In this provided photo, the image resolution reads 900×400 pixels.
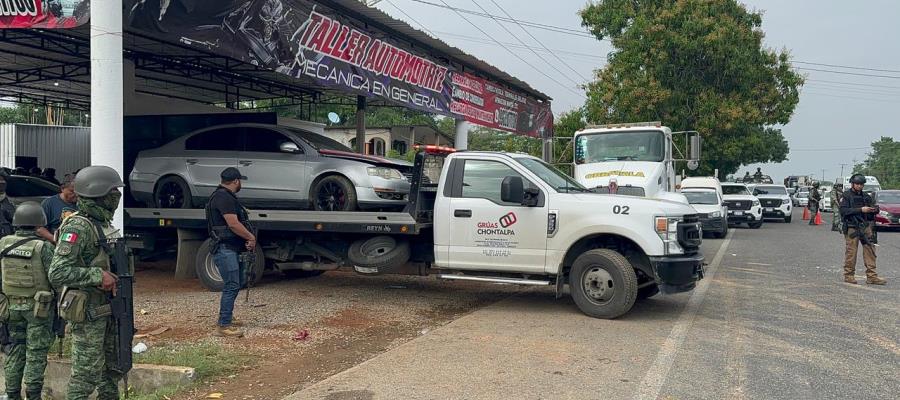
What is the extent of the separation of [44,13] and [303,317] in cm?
505

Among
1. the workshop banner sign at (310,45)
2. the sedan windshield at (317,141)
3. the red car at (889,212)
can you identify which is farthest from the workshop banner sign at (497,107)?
the red car at (889,212)

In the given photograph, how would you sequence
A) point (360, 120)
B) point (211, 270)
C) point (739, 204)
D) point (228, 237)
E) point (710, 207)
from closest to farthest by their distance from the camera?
1. point (228, 237)
2. point (211, 270)
3. point (710, 207)
4. point (360, 120)
5. point (739, 204)

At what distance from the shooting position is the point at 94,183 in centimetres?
422

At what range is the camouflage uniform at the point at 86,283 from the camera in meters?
4.07

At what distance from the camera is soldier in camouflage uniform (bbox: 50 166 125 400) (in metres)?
4.08

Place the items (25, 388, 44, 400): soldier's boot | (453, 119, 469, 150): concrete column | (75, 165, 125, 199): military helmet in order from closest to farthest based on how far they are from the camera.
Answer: (75, 165, 125, 199): military helmet < (25, 388, 44, 400): soldier's boot < (453, 119, 469, 150): concrete column

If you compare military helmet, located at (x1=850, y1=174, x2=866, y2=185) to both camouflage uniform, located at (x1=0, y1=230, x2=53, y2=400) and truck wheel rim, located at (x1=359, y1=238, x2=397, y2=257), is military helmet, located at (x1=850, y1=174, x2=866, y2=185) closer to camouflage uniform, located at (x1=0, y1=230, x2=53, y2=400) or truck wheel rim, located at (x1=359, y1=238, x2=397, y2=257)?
truck wheel rim, located at (x1=359, y1=238, x2=397, y2=257)

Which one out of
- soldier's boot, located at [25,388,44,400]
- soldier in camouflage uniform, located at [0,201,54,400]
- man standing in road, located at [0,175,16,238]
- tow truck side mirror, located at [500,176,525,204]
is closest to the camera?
soldier in camouflage uniform, located at [0,201,54,400]

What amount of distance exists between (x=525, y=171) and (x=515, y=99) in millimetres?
16459

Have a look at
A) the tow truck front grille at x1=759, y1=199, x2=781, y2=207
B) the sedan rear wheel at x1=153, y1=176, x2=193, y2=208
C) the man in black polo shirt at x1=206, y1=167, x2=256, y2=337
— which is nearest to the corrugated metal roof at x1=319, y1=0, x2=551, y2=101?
the sedan rear wheel at x1=153, y1=176, x2=193, y2=208

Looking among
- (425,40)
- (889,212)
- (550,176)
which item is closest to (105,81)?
(550,176)

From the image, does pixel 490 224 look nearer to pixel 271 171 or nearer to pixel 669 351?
pixel 669 351

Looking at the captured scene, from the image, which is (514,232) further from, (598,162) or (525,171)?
(598,162)

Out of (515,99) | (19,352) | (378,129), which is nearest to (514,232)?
(19,352)
